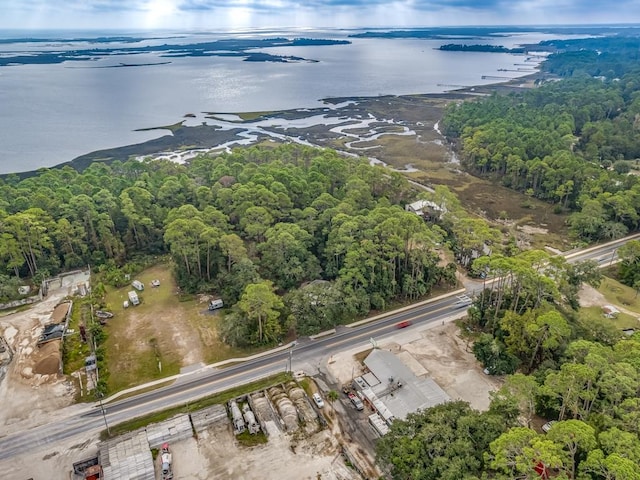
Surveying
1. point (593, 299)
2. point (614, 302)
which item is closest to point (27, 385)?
point (593, 299)

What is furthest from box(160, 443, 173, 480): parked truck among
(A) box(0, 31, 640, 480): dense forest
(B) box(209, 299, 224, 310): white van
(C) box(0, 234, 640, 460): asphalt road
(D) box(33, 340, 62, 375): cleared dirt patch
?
(B) box(209, 299, 224, 310): white van

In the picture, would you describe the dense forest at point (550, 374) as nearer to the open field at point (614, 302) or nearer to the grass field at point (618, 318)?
the open field at point (614, 302)

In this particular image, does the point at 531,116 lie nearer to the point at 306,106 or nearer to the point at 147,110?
the point at 306,106

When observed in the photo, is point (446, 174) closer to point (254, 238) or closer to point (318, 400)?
point (254, 238)

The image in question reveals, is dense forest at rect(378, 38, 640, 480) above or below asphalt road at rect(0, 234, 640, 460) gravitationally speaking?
above

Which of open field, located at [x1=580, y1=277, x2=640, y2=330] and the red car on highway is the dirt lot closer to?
the red car on highway

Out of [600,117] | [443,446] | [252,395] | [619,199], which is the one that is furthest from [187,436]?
[600,117]

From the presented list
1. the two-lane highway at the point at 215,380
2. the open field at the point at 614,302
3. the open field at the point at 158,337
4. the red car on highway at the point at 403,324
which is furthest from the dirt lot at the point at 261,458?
the open field at the point at 614,302
